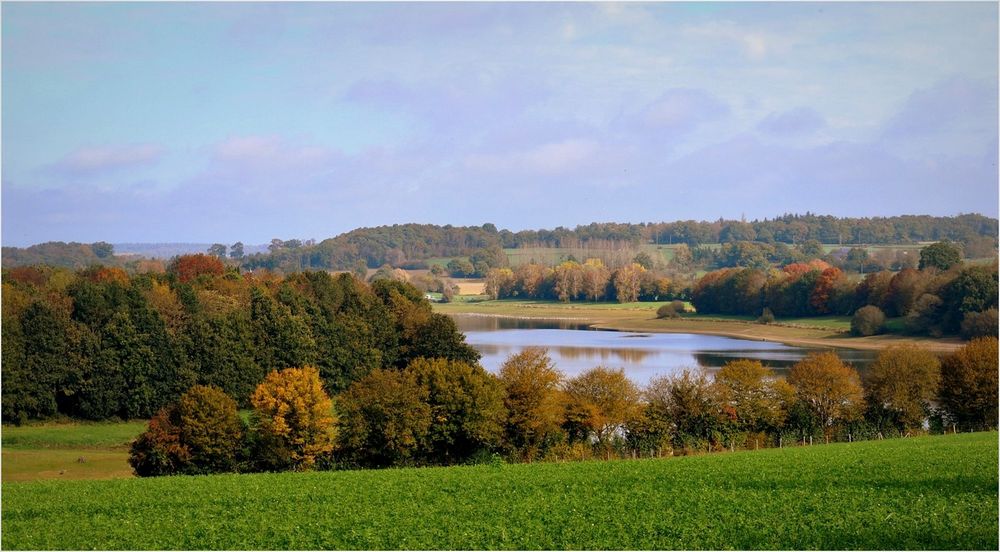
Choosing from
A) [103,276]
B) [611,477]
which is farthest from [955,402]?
[103,276]

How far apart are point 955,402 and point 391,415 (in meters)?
16.3

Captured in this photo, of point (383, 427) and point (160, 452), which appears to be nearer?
point (160, 452)

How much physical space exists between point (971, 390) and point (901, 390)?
7.13ft

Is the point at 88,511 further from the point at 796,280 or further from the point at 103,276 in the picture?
the point at 796,280

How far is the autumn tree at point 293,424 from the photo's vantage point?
2441cm

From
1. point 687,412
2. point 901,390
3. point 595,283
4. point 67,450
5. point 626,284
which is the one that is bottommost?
point 67,450

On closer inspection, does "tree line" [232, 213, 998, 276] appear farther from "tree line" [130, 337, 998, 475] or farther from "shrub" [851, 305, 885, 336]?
"tree line" [130, 337, 998, 475]

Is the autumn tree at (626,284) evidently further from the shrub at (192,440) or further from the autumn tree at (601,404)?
the shrub at (192,440)

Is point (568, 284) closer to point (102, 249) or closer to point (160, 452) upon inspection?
point (102, 249)

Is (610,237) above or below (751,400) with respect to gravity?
above

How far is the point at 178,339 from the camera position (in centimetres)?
3909

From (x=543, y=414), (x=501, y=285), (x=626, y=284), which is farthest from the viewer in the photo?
(x=501, y=285)

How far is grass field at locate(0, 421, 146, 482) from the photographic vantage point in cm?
2553

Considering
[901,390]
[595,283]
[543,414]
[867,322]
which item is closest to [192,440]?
[543,414]
